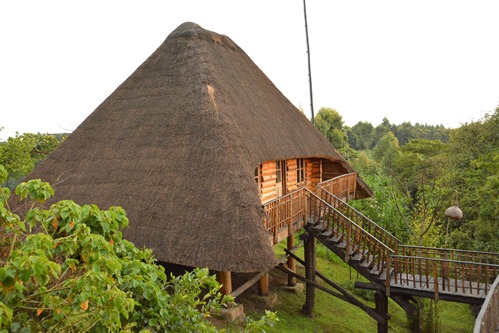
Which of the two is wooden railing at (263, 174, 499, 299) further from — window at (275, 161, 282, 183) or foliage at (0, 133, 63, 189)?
foliage at (0, 133, 63, 189)

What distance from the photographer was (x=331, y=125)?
3803cm

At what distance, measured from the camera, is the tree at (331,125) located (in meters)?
37.6

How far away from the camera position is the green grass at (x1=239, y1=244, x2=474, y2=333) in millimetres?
13008

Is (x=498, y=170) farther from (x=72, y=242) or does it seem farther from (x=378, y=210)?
(x=72, y=242)

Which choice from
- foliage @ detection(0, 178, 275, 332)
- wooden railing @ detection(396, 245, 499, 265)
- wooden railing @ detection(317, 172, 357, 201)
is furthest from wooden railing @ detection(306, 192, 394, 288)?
foliage @ detection(0, 178, 275, 332)

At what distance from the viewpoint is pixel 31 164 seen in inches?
1024

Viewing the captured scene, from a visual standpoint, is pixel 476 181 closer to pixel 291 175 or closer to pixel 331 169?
pixel 331 169

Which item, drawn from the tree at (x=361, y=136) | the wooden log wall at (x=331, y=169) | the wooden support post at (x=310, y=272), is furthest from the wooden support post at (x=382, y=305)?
the tree at (x=361, y=136)

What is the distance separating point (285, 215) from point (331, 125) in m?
28.6

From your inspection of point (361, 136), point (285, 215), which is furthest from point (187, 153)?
point (361, 136)

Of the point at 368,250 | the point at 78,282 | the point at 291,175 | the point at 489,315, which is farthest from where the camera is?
the point at 291,175

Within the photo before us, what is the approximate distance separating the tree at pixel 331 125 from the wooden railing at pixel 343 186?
2057cm

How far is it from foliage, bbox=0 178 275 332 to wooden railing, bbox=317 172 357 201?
905 cm

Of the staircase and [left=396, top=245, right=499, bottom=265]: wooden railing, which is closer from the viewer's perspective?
the staircase
